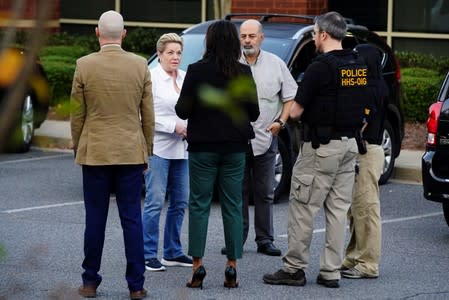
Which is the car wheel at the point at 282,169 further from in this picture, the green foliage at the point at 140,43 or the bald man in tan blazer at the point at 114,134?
the green foliage at the point at 140,43

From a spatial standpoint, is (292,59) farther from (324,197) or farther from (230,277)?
(230,277)

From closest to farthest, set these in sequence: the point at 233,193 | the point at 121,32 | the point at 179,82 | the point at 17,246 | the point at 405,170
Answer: the point at 121,32
the point at 233,193
the point at 179,82
the point at 17,246
the point at 405,170

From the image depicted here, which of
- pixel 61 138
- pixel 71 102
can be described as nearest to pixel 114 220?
pixel 61 138

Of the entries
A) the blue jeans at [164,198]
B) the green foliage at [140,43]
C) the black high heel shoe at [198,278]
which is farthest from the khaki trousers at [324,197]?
the green foliage at [140,43]

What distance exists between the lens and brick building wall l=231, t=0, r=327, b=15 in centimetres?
1644

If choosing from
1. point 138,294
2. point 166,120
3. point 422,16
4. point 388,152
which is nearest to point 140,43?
point 422,16

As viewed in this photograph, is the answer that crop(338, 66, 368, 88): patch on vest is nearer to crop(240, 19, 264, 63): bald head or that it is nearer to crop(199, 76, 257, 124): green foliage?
crop(240, 19, 264, 63): bald head

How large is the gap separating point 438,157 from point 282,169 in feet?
7.03

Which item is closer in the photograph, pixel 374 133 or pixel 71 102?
pixel 71 102

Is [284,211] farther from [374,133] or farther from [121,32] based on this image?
[121,32]

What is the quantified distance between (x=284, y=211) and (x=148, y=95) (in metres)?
3.70

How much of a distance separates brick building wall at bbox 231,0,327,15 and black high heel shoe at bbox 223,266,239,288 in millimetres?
10039

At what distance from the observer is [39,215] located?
952 centimetres

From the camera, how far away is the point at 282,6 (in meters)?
16.6
